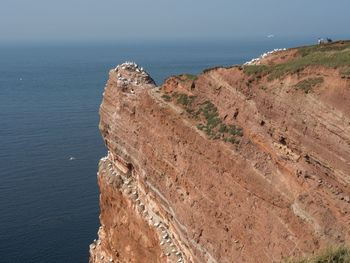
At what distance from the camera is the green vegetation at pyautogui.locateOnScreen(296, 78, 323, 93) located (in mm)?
16922

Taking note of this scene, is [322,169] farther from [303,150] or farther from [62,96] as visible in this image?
[62,96]

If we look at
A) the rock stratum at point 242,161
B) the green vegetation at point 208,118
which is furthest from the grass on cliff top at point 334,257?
the green vegetation at point 208,118

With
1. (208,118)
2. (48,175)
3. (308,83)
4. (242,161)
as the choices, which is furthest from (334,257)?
(48,175)

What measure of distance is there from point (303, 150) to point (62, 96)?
89.2m

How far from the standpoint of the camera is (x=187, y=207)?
18891mm

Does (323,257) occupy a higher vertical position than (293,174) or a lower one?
lower

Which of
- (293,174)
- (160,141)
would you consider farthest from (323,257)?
(160,141)

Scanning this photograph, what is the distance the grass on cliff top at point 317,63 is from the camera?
684 inches

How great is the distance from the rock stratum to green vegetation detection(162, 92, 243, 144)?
0.19ft

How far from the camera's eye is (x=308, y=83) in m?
17.1

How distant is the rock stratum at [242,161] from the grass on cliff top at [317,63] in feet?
0.23

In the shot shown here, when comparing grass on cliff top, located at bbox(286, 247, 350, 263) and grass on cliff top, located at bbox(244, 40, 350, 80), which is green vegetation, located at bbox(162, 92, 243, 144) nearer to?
grass on cliff top, located at bbox(244, 40, 350, 80)

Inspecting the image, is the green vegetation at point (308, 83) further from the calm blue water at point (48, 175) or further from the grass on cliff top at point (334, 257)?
the calm blue water at point (48, 175)

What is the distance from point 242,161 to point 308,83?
4.78 meters
